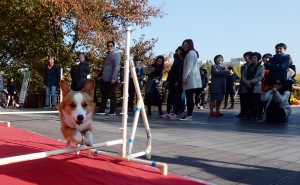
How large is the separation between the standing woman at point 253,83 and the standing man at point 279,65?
24cm

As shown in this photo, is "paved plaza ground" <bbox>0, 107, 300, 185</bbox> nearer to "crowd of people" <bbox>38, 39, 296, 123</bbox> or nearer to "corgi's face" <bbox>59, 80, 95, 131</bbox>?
"corgi's face" <bbox>59, 80, 95, 131</bbox>

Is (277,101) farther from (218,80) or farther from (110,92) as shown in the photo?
(110,92)

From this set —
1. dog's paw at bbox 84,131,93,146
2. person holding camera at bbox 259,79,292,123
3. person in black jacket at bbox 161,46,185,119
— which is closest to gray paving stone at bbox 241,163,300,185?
dog's paw at bbox 84,131,93,146

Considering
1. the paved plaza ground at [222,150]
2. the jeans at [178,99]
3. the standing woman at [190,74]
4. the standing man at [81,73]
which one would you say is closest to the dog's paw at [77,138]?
the paved plaza ground at [222,150]

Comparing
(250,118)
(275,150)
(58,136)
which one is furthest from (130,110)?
(275,150)

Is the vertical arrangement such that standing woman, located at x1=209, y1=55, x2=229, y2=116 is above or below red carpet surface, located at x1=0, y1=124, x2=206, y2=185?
above

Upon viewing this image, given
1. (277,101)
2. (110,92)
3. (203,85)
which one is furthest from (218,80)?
(203,85)

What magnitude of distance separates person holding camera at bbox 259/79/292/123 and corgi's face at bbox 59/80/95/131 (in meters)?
5.84

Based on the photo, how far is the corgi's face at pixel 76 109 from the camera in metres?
3.36

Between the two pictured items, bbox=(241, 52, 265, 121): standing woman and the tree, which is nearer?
bbox=(241, 52, 265, 121): standing woman

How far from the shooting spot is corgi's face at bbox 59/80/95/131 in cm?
336

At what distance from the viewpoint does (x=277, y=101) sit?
8109mm

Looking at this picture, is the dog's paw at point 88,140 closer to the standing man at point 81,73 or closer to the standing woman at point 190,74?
the standing woman at point 190,74

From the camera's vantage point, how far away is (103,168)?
342 cm
